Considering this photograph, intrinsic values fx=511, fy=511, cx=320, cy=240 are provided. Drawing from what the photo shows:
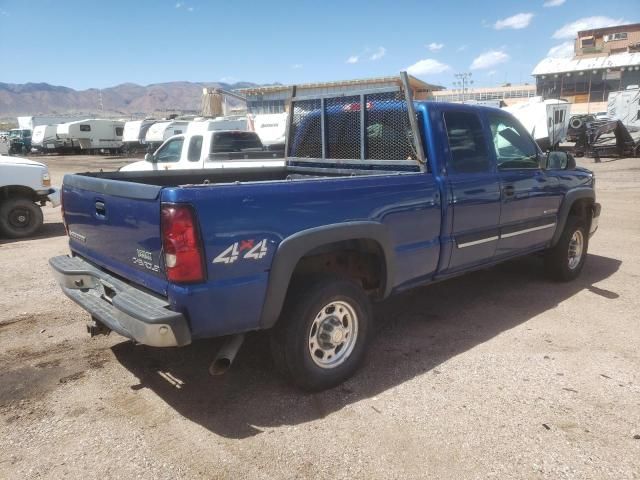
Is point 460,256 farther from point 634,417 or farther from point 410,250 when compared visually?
point 634,417

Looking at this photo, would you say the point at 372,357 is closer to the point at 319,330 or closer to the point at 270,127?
the point at 319,330

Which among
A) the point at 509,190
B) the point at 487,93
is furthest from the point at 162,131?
the point at 487,93

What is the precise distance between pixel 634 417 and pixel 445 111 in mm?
2573

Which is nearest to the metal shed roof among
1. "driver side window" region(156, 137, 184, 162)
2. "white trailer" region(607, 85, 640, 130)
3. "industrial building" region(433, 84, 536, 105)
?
"industrial building" region(433, 84, 536, 105)

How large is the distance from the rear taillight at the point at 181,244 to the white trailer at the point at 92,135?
43.3 metres

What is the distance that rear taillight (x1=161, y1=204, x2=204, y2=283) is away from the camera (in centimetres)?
267

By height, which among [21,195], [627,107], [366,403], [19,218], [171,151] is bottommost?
[366,403]

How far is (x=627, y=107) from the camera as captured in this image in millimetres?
25703

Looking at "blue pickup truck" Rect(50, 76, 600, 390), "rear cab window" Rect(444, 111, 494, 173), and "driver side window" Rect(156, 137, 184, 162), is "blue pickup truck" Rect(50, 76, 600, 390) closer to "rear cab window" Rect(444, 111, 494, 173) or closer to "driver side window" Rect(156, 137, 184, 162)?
"rear cab window" Rect(444, 111, 494, 173)

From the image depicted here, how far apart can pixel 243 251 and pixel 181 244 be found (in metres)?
0.34

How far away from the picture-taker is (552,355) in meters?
3.96

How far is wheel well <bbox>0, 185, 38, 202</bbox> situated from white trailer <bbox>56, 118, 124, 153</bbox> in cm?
3587

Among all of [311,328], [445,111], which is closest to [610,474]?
[311,328]

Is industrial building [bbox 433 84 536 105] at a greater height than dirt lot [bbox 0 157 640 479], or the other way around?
industrial building [bbox 433 84 536 105]
